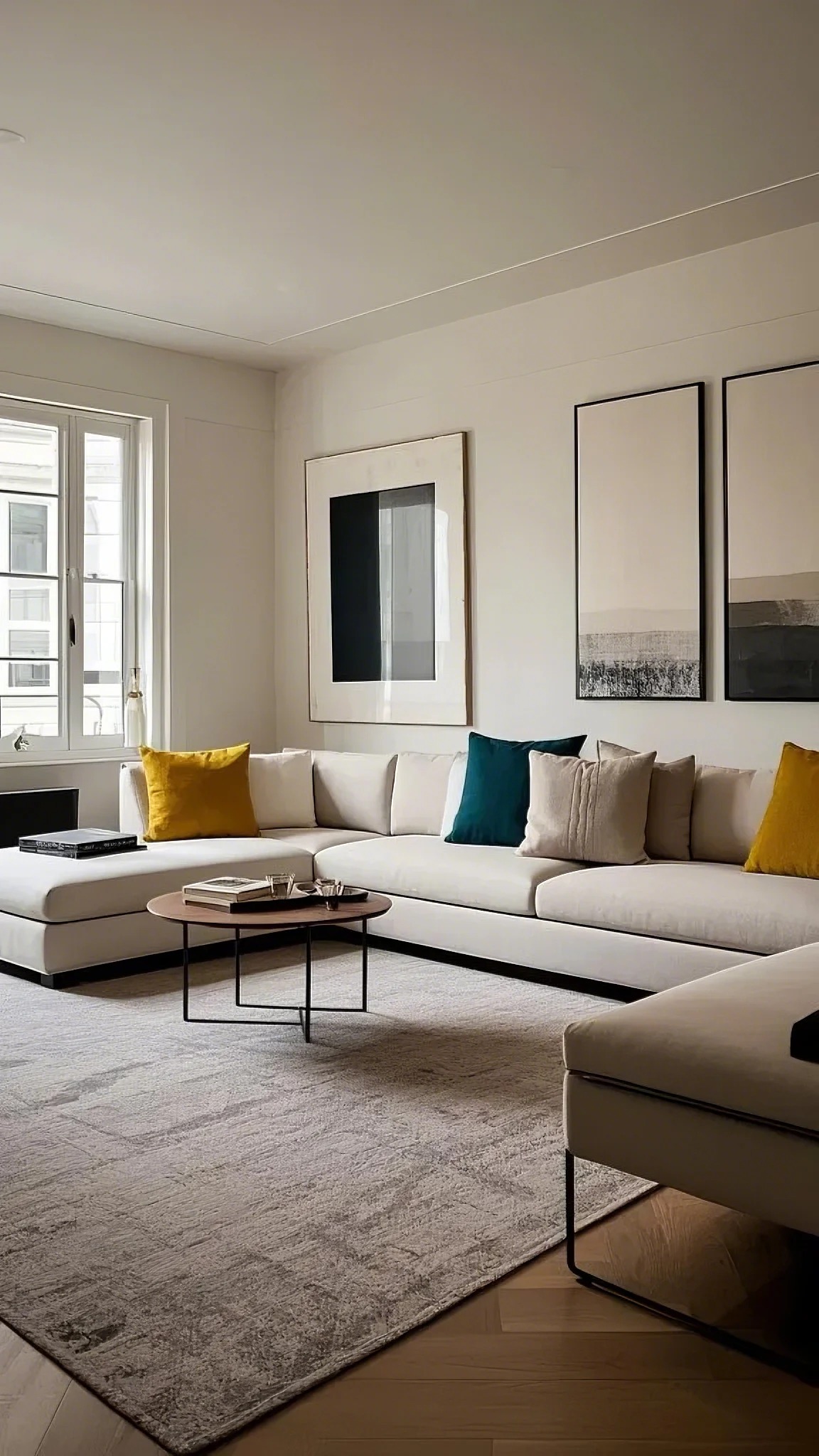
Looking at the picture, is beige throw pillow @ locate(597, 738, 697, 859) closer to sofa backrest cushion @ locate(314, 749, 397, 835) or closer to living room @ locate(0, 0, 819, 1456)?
living room @ locate(0, 0, 819, 1456)

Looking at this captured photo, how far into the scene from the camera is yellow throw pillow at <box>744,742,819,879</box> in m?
4.18

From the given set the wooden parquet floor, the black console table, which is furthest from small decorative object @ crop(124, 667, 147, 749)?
the wooden parquet floor

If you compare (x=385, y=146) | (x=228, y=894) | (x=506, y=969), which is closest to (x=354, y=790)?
(x=506, y=969)

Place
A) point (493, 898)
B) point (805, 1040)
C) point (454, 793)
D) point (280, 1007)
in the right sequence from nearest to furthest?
point (805, 1040), point (280, 1007), point (493, 898), point (454, 793)

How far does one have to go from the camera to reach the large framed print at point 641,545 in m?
5.13

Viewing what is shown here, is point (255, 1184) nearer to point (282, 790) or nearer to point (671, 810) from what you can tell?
point (671, 810)

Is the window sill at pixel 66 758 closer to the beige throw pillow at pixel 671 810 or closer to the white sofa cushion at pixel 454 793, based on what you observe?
the white sofa cushion at pixel 454 793

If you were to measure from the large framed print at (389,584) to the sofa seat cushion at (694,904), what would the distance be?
1.84 meters

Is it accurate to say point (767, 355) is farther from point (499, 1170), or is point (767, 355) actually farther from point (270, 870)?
point (499, 1170)

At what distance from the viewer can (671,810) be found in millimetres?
4805

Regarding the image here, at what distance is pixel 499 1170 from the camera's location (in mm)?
2770

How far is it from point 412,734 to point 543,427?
5.59ft

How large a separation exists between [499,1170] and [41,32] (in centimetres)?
316

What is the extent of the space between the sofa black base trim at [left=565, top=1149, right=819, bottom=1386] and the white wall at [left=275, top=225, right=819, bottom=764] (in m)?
2.93
